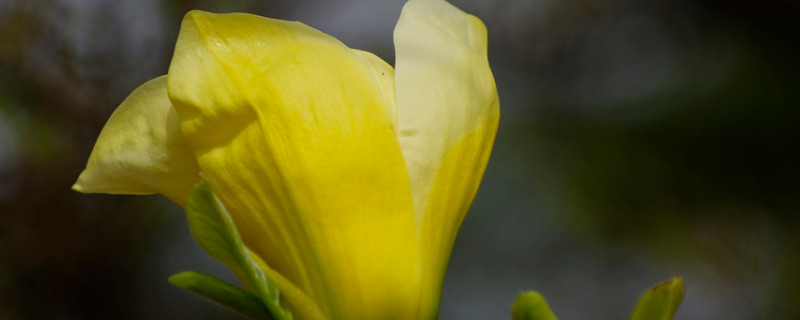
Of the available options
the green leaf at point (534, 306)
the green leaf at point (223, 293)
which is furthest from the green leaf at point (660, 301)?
the green leaf at point (223, 293)

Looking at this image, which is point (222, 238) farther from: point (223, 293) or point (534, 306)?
point (534, 306)

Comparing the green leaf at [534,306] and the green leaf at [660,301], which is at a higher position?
the green leaf at [534,306]

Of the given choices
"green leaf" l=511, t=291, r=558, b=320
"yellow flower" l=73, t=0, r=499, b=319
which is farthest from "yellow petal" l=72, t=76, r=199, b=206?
"green leaf" l=511, t=291, r=558, b=320

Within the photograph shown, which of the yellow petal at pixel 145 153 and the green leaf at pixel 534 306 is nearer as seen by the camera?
the green leaf at pixel 534 306

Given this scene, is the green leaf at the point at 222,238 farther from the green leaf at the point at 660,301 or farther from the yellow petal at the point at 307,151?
the green leaf at the point at 660,301

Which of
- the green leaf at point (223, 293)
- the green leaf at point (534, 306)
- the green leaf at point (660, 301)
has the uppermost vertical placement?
the green leaf at point (534, 306)

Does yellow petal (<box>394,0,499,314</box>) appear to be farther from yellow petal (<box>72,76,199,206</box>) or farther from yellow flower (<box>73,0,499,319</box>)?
yellow petal (<box>72,76,199,206</box>)

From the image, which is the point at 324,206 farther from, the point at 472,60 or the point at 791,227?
the point at 791,227

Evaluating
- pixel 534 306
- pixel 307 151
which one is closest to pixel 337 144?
pixel 307 151
